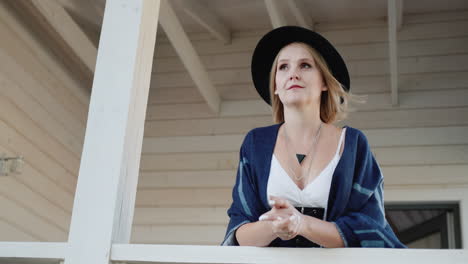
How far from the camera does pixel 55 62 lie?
15.4 ft

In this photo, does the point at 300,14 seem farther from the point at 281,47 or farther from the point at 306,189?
the point at 306,189

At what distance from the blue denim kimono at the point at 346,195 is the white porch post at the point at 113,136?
0.33 m

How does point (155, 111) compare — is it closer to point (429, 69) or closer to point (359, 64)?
point (359, 64)

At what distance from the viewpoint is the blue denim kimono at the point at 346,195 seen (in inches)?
63.0

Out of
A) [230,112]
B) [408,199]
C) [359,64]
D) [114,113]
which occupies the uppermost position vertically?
[359,64]

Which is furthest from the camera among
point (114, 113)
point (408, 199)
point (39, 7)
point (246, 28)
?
point (246, 28)

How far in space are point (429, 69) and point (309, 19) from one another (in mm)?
993

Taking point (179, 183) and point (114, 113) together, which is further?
point (179, 183)

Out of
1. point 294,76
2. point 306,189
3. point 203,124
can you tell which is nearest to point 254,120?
point 203,124

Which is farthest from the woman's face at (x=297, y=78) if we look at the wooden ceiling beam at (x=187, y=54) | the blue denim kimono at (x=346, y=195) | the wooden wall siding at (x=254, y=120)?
the wooden wall siding at (x=254, y=120)

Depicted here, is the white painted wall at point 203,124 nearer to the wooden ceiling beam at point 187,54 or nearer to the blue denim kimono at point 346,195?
the wooden ceiling beam at point 187,54

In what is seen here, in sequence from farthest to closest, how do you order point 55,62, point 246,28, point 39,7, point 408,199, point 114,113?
point 246,28, point 55,62, point 408,199, point 39,7, point 114,113

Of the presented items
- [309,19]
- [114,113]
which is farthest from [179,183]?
[114,113]

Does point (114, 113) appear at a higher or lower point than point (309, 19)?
lower
